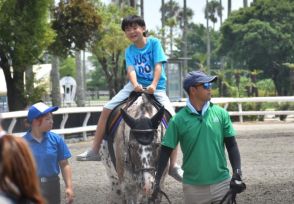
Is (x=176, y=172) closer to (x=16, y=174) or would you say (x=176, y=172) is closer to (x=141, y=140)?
(x=141, y=140)

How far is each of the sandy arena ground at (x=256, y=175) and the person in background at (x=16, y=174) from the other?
7.08m

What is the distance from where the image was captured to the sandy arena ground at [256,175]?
34.3 feet

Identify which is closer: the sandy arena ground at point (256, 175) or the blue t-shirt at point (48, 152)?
the blue t-shirt at point (48, 152)

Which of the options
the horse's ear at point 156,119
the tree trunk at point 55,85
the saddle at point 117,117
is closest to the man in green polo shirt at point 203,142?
the horse's ear at point 156,119

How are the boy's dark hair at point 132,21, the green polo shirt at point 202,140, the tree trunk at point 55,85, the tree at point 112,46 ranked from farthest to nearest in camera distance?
the tree at point 112,46
the tree trunk at point 55,85
the boy's dark hair at point 132,21
the green polo shirt at point 202,140

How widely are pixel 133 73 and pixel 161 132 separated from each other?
0.97 meters

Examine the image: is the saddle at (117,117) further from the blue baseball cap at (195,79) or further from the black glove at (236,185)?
the black glove at (236,185)

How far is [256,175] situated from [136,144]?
669cm

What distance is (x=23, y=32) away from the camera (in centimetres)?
2091

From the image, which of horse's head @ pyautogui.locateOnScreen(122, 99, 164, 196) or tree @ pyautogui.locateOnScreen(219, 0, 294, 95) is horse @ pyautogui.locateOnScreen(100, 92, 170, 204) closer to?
horse's head @ pyautogui.locateOnScreen(122, 99, 164, 196)

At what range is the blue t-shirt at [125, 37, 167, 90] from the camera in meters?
7.53

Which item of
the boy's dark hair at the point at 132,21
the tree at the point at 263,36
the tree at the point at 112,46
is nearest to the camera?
the boy's dark hair at the point at 132,21

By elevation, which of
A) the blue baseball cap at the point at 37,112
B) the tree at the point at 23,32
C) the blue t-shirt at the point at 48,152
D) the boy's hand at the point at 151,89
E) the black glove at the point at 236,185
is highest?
the tree at the point at 23,32

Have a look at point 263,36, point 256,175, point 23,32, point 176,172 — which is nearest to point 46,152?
point 176,172
